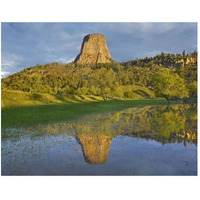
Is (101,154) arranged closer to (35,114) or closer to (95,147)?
(95,147)

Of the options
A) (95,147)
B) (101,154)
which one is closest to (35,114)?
(95,147)

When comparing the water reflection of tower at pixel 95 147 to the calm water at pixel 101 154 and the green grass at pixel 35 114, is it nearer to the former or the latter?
the calm water at pixel 101 154

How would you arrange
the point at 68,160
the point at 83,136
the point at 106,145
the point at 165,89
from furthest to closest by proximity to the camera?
the point at 165,89 < the point at 83,136 < the point at 106,145 < the point at 68,160

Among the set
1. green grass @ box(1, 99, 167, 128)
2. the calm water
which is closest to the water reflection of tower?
the calm water

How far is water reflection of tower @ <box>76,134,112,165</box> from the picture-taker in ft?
41.5

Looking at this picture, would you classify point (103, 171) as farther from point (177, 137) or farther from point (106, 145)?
point (177, 137)

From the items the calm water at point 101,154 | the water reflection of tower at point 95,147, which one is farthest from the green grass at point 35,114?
the water reflection of tower at point 95,147

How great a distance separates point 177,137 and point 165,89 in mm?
66892

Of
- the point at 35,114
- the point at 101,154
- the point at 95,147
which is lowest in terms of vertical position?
the point at 101,154

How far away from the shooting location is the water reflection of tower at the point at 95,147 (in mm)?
12645

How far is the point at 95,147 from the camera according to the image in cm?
1556

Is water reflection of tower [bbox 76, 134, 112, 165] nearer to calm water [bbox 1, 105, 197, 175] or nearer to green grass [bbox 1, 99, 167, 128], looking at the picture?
calm water [bbox 1, 105, 197, 175]

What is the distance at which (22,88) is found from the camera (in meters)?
152
